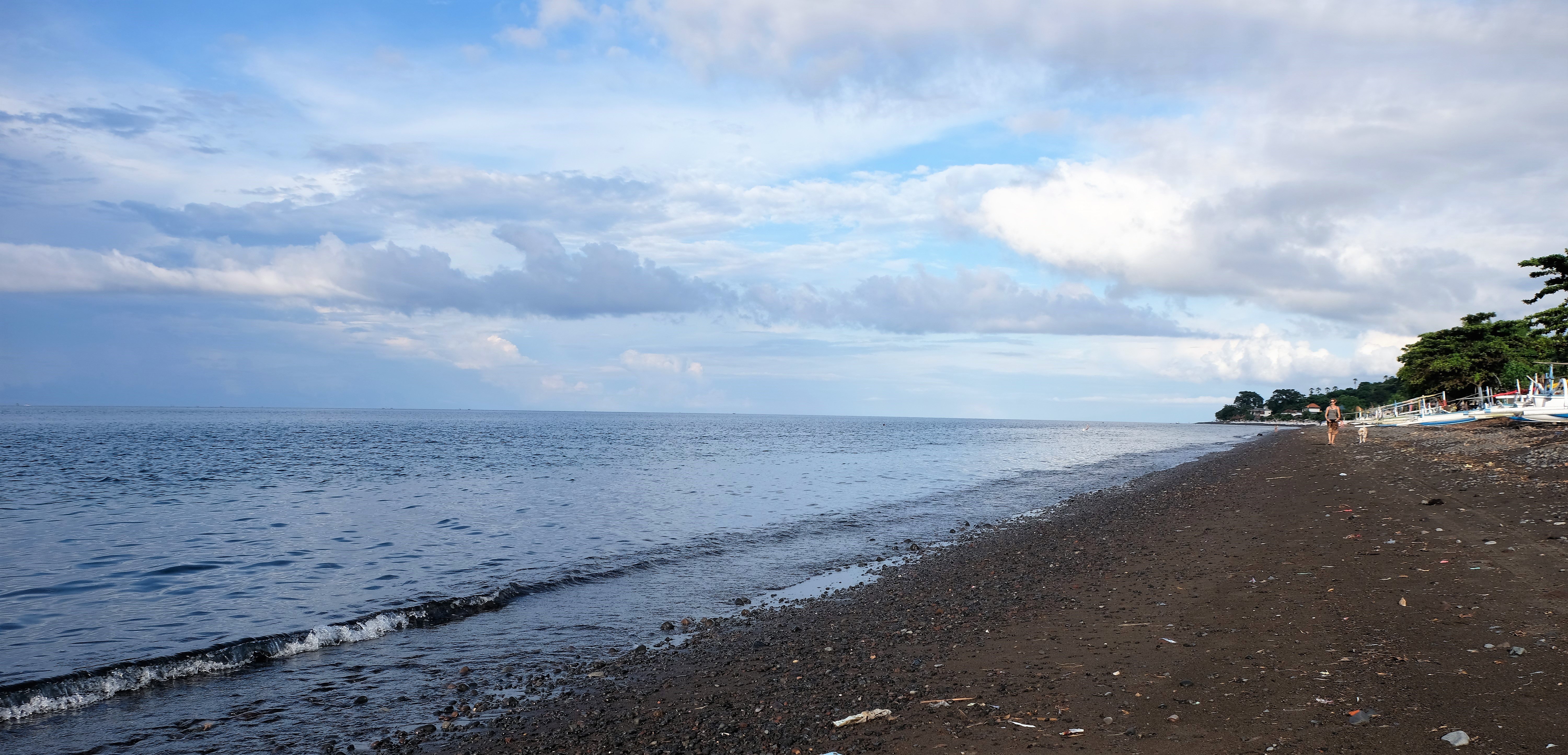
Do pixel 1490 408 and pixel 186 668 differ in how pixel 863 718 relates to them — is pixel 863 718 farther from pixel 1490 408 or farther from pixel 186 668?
pixel 1490 408

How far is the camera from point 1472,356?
72688 millimetres

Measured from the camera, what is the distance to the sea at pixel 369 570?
362 inches

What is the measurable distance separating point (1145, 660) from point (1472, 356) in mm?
88386

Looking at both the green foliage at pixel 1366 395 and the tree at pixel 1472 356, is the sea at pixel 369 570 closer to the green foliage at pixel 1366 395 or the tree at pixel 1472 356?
the tree at pixel 1472 356

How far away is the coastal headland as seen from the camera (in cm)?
614

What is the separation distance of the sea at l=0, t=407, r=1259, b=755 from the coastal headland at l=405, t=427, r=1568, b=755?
5.67 ft

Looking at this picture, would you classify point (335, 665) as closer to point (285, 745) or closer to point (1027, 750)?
point (285, 745)

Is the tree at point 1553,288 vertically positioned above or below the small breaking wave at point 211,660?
above

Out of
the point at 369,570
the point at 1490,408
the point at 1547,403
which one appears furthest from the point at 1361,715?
the point at 1490,408

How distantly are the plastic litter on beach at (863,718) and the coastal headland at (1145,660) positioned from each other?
122 mm

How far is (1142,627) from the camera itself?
30.3 feet

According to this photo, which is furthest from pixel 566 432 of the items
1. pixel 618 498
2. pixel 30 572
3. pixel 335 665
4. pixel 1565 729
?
pixel 1565 729

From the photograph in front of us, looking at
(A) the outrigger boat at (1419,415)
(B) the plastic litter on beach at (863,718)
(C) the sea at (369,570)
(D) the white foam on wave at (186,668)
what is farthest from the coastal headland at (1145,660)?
(A) the outrigger boat at (1419,415)

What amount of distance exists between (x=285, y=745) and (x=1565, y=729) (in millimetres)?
10676
